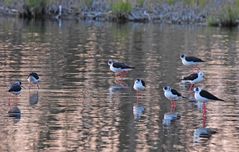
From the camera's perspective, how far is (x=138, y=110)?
2002 cm

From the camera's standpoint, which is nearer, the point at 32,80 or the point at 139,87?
the point at 139,87

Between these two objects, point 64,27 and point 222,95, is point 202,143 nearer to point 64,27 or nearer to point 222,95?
point 222,95

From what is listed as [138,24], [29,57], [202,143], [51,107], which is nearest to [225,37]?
[138,24]

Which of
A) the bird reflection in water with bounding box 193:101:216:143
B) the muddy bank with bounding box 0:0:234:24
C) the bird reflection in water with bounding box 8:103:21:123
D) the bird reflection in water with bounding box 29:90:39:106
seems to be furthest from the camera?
the muddy bank with bounding box 0:0:234:24

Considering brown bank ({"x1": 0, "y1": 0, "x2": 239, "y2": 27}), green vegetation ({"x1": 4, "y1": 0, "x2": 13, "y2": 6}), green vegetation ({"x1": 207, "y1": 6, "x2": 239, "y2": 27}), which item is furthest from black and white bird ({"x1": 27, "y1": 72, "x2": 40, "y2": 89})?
green vegetation ({"x1": 4, "y1": 0, "x2": 13, "y2": 6})

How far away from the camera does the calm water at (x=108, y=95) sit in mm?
16422

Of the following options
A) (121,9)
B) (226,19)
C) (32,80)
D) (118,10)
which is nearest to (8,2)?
(118,10)

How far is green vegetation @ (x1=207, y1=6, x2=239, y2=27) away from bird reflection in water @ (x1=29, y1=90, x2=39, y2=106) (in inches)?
1153

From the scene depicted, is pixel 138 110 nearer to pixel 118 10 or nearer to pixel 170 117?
pixel 170 117

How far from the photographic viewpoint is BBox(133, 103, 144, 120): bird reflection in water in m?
19.2

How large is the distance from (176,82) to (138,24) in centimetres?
2739

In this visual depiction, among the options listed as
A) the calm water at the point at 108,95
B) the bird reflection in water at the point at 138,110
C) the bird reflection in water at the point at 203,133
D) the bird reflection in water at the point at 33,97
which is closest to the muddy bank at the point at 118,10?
the calm water at the point at 108,95

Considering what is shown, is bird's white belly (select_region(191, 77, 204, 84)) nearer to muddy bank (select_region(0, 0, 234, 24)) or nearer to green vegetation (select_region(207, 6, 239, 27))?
green vegetation (select_region(207, 6, 239, 27))

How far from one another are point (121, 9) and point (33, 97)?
33010 millimetres
